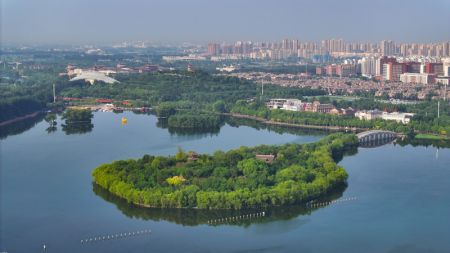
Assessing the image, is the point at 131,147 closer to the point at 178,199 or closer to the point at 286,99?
the point at 178,199

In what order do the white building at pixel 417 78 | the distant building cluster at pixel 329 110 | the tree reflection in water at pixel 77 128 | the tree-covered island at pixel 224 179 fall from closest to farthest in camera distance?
the tree-covered island at pixel 224 179 < the tree reflection in water at pixel 77 128 < the distant building cluster at pixel 329 110 < the white building at pixel 417 78

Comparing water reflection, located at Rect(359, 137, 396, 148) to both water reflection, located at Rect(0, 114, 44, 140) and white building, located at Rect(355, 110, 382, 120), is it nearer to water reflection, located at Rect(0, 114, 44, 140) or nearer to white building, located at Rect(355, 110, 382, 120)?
white building, located at Rect(355, 110, 382, 120)

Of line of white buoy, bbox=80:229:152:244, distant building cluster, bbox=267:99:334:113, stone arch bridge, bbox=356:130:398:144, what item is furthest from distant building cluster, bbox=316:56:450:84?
line of white buoy, bbox=80:229:152:244

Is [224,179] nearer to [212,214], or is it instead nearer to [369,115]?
[212,214]

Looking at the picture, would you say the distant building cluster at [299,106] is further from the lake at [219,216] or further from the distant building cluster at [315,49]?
the distant building cluster at [315,49]

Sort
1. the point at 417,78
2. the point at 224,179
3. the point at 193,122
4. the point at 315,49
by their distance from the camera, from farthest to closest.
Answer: the point at 315,49, the point at 417,78, the point at 193,122, the point at 224,179

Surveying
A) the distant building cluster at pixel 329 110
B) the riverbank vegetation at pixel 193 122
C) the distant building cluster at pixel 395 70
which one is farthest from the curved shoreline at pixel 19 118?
the distant building cluster at pixel 395 70

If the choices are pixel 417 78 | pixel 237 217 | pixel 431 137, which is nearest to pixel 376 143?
pixel 431 137
